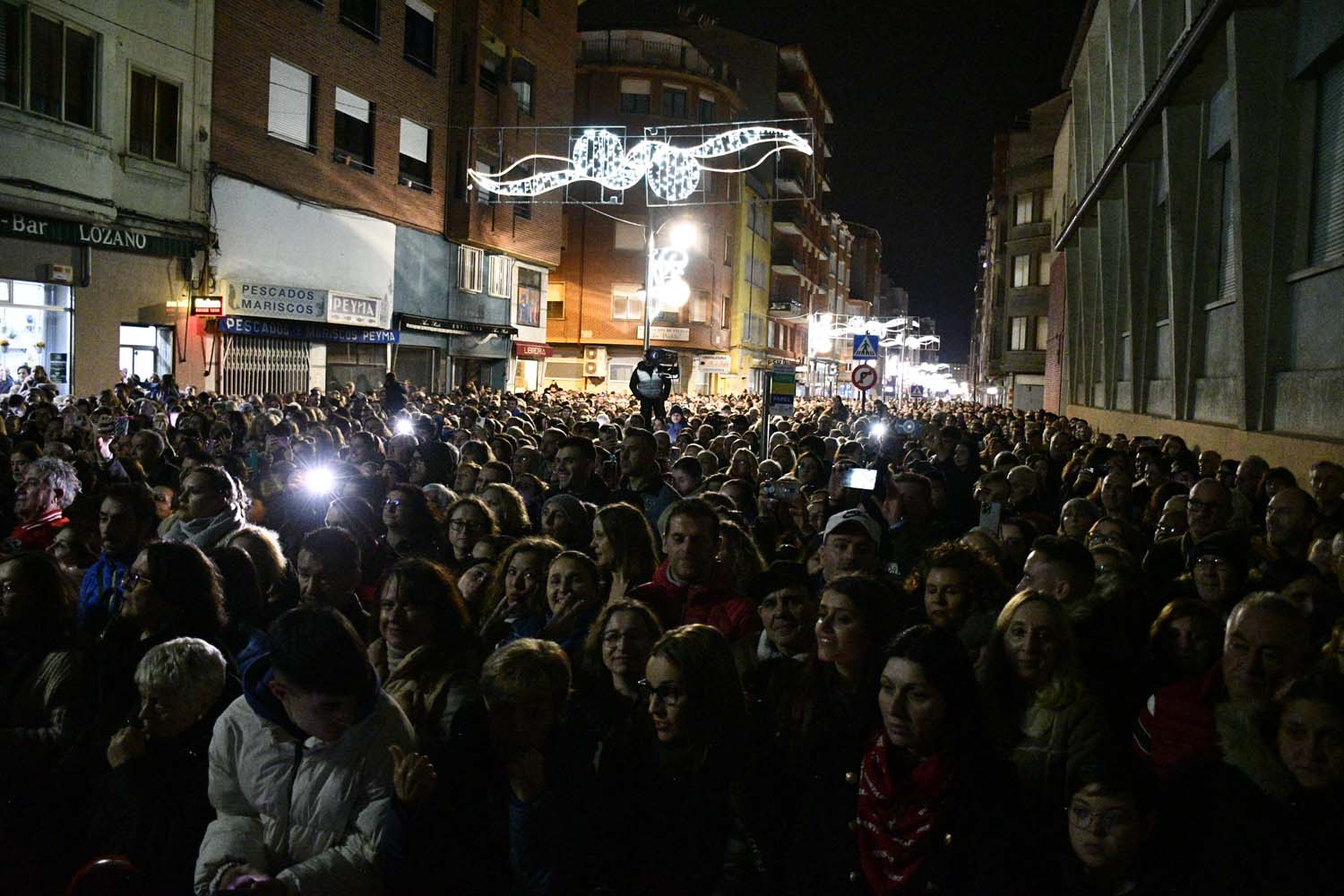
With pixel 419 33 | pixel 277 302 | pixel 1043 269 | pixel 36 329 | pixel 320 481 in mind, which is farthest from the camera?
pixel 1043 269

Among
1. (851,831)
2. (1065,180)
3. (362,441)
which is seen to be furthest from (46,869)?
(1065,180)

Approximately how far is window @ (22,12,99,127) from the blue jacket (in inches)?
642

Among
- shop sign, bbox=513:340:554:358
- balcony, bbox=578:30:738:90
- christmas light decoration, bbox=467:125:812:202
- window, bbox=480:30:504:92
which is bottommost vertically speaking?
shop sign, bbox=513:340:554:358

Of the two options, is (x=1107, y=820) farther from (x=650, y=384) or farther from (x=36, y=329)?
(x=36, y=329)

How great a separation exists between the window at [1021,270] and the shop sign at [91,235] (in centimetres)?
4349

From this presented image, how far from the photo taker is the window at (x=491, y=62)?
112 feet

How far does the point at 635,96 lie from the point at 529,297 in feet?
60.1

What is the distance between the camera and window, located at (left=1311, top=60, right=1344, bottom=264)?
40.6 feet

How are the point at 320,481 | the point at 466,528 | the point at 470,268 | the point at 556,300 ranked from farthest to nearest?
the point at 556,300 < the point at 470,268 < the point at 320,481 < the point at 466,528

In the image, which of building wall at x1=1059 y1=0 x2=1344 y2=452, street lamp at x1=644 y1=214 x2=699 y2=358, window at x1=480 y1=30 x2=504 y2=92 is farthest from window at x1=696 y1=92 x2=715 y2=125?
building wall at x1=1059 y1=0 x2=1344 y2=452

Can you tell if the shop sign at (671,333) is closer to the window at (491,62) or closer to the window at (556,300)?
the window at (556,300)

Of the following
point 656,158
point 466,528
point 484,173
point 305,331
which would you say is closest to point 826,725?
point 466,528

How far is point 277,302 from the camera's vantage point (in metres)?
24.6

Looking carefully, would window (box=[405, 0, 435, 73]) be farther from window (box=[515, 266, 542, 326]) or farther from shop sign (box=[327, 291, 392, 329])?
window (box=[515, 266, 542, 326])
